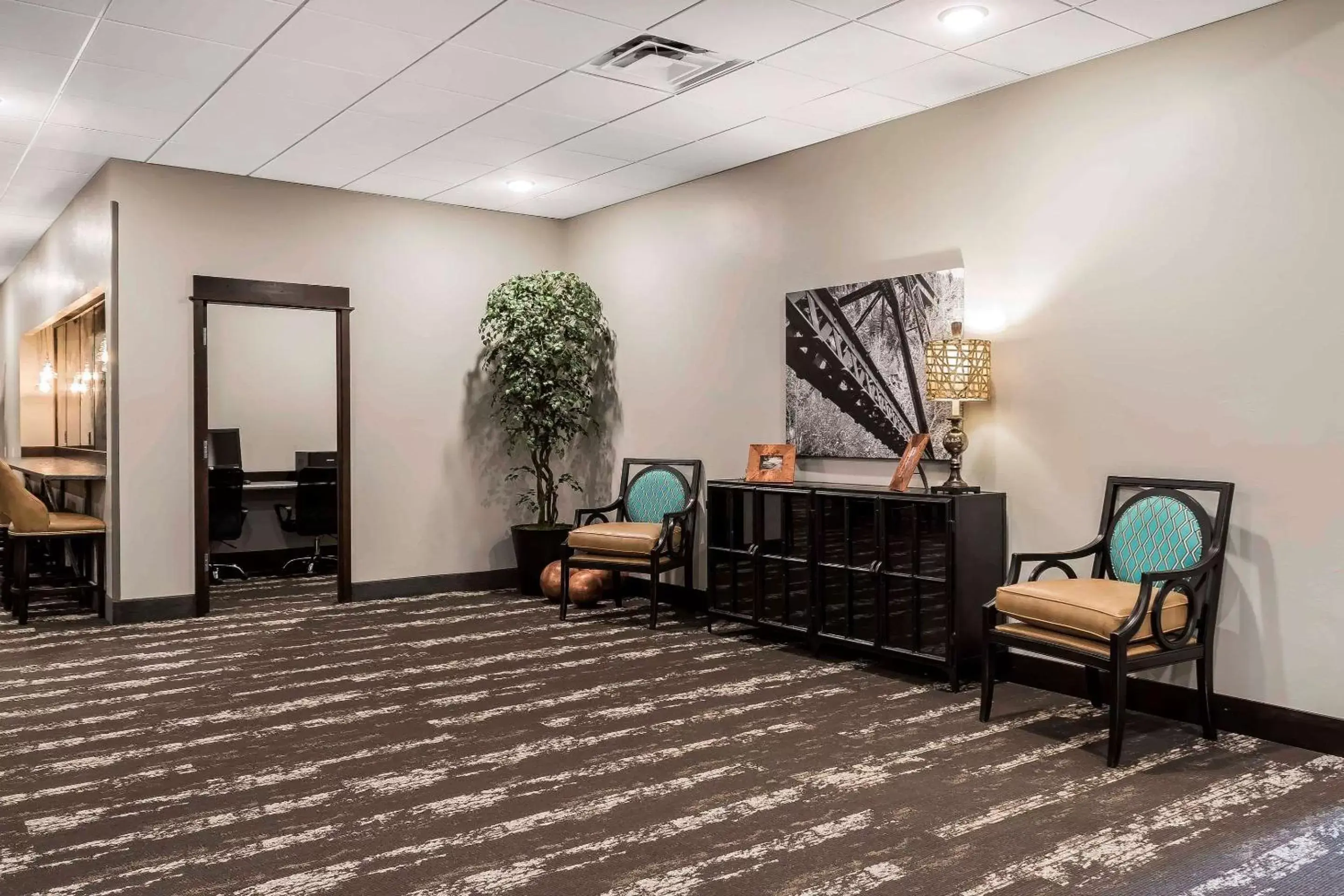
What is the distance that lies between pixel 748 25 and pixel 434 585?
4.68 meters

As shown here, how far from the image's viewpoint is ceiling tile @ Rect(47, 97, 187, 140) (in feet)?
17.4

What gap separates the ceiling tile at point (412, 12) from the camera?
3973mm

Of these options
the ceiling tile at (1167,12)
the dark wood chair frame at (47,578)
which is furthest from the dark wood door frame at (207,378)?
the ceiling tile at (1167,12)

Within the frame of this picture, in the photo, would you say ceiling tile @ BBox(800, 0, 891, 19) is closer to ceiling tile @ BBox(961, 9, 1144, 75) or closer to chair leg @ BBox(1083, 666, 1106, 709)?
ceiling tile @ BBox(961, 9, 1144, 75)

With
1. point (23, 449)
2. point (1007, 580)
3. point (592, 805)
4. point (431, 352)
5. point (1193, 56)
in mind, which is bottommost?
point (592, 805)

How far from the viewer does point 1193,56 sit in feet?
13.8

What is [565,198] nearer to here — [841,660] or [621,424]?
[621,424]

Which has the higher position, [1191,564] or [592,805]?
[1191,564]

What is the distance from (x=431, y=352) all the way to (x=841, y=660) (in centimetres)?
379

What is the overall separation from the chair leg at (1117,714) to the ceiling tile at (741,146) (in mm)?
3203

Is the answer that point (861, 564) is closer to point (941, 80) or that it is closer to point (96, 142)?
point (941, 80)

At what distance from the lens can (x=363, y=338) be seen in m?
7.20

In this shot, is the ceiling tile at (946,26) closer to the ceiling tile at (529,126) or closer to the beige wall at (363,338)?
the ceiling tile at (529,126)

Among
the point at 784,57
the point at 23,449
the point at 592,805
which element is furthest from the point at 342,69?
the point at 23,449
